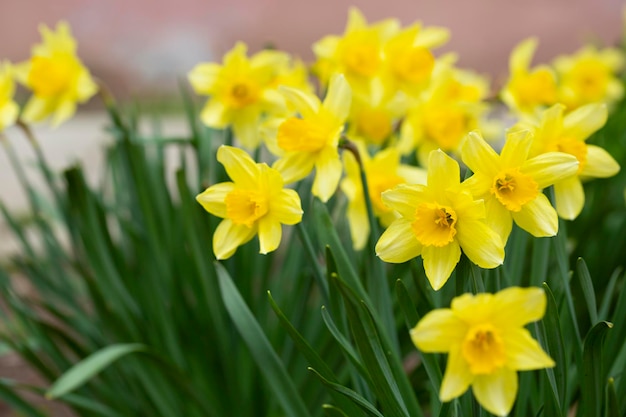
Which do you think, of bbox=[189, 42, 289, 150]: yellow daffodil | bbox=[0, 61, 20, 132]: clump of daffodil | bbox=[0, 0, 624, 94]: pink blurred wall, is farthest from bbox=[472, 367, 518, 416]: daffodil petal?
bbox=[0, 0, 624, 94]: pink blurred wall

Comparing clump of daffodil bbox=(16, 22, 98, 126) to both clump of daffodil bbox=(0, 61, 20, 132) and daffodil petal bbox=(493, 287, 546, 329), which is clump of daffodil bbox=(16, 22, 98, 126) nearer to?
clump of daffodil bbox=(0, 61, 20, 132)

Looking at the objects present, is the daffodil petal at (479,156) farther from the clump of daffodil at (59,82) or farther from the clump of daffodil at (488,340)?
the clump of daffodil at (59,82)

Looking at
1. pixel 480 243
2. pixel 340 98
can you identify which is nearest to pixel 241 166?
pixel 340 98

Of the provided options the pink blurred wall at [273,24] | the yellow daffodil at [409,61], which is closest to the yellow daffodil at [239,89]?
the yellow daffodil at [409,61]

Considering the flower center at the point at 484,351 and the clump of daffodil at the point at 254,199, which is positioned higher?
the clump of daffodil at the point at 254,199

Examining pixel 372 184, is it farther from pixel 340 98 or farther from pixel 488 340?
pixel 488 340

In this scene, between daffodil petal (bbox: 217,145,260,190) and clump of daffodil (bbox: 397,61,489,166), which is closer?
daffodil petal (bbox: 217,145,260,190)

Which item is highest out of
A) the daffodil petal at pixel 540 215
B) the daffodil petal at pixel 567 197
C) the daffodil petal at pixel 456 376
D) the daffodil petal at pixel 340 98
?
the daffodil petal at pixel 340 98
